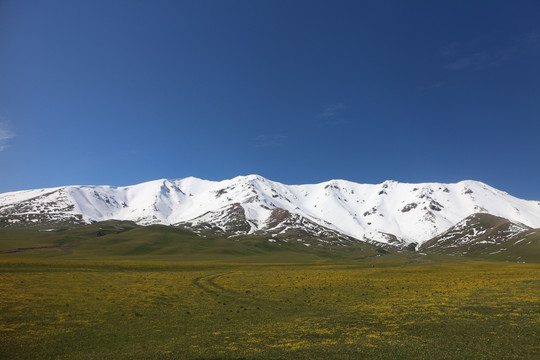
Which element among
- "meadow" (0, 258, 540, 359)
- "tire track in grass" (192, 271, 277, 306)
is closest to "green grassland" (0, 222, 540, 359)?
"meadow" (0, 258, 540, 359)

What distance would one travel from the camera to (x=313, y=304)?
45375mm

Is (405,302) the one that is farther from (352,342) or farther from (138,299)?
(138,299)

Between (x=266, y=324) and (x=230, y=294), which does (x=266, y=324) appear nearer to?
(x=266, y=324)

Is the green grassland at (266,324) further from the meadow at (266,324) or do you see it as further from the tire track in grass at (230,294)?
the tire track in grass at (230,294)

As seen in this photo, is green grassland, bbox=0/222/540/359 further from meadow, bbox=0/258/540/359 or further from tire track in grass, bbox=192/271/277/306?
tire track in grass, bbox=192/271/277/306

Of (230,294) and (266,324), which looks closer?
(266,324)

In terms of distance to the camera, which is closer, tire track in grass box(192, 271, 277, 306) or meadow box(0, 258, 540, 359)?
meadow box(0, 258, 540, 359)

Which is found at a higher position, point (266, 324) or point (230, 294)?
point (266, 324)

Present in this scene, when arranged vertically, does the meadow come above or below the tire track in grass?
above

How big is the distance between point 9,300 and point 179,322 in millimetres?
26849

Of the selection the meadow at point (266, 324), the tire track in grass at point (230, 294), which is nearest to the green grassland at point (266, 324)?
the meadow at point (266, 324)

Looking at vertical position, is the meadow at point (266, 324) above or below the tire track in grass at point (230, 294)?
above

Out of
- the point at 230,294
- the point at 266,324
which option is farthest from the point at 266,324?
the point at 230,294

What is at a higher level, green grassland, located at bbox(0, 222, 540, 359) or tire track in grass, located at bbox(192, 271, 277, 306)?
green grassland, located at bbox(0, 222, 540, 359)
